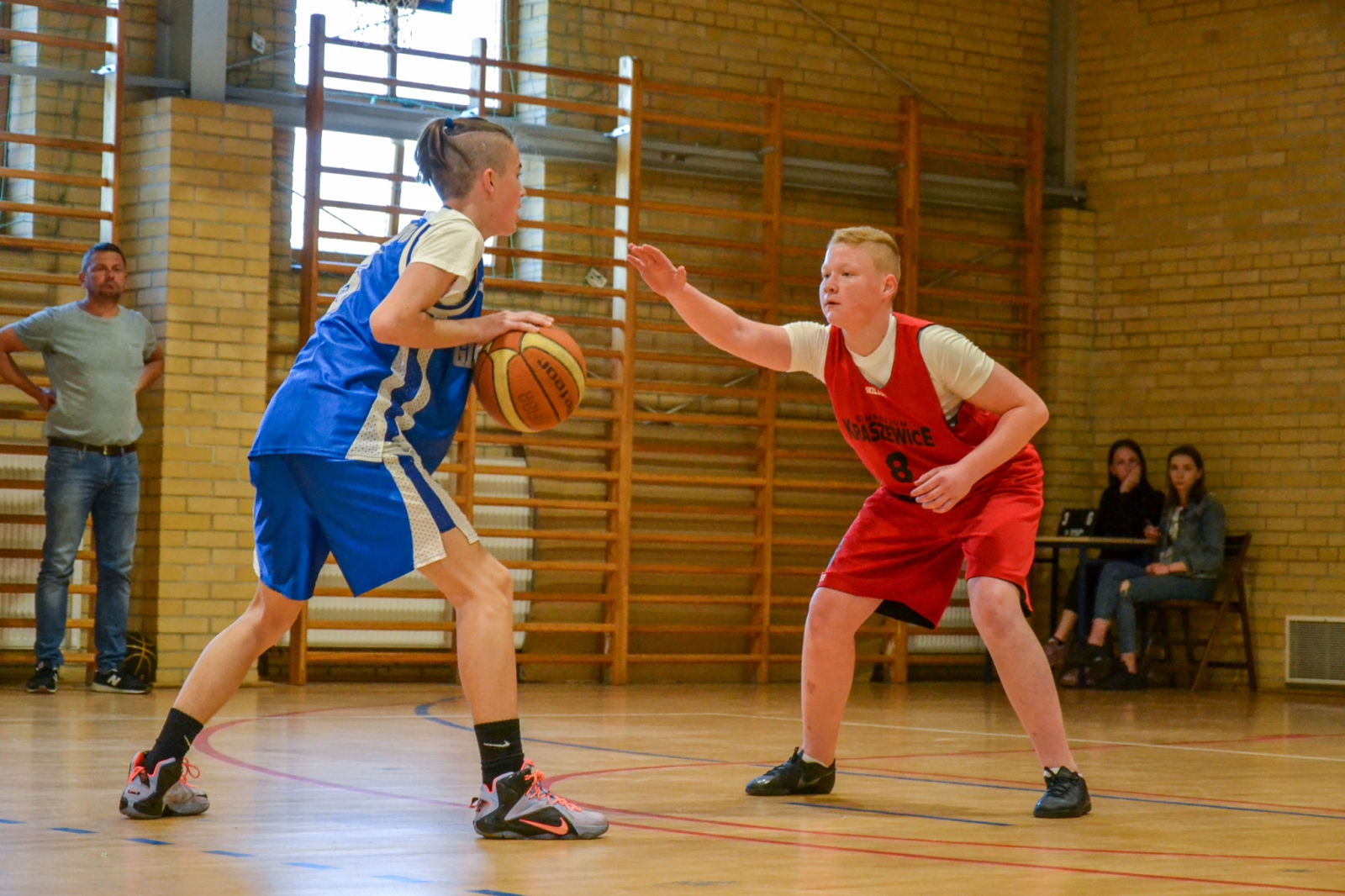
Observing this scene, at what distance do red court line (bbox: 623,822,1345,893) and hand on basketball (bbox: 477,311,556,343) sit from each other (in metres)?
1.09

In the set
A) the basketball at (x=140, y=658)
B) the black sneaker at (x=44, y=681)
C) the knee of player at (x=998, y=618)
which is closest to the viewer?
the knee of player at (x=998, y=618)

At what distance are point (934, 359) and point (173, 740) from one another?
6.45ft

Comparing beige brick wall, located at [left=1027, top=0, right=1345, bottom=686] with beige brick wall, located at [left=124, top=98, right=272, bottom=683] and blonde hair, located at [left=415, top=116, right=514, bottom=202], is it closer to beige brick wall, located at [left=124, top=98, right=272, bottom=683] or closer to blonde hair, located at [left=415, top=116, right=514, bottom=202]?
beige brick wall, located at [left=124, top=98, right=272, bottom=683]

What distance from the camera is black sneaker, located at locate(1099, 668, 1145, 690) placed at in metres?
10.0

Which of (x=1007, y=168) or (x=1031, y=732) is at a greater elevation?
(x=1007, y=168)

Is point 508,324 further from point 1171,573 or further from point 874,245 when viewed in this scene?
point 1171,573

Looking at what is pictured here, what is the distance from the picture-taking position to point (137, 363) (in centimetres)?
784

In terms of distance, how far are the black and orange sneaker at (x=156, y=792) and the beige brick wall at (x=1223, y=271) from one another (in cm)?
802

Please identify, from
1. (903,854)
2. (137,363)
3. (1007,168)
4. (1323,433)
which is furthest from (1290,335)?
(903,854)

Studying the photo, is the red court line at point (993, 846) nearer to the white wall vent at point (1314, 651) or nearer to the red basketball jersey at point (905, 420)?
the red basketball jersey at point (905, 420)

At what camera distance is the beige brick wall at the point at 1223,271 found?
34.0 feet

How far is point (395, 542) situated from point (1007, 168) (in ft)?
28.1

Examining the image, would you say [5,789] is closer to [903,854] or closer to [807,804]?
[807,804]

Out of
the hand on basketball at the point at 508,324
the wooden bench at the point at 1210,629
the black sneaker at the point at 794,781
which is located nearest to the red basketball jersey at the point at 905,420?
the black sneaker at the point at 794,781
